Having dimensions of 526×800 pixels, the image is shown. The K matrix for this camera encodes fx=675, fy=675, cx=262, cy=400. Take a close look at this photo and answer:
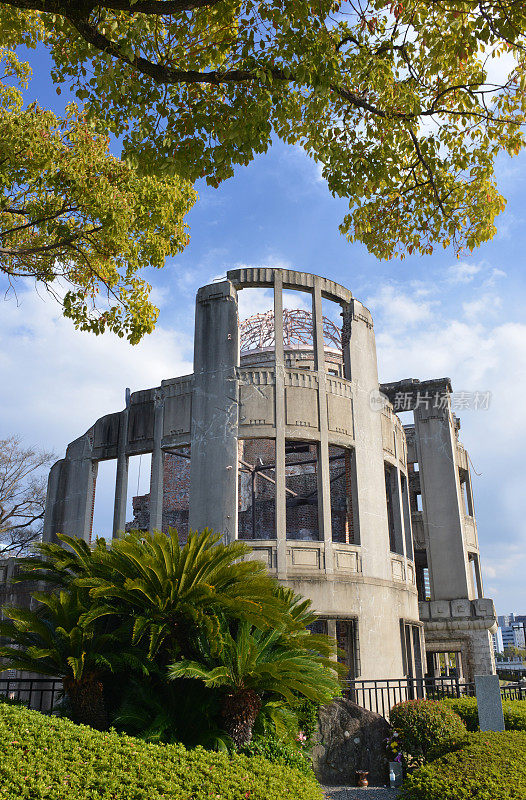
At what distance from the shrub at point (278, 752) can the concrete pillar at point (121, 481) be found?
10.0 meters

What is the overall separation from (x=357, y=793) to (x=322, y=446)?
9004 millimetres

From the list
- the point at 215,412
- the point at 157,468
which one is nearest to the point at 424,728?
the point at 215,412

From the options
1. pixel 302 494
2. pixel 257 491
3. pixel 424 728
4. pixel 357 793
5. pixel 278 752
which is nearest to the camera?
pixel 278 752

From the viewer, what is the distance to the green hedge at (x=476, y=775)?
23.0 ft

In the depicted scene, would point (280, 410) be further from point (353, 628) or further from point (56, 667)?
point (56, 667)

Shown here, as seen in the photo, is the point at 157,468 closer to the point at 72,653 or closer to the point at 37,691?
the point at 37,691

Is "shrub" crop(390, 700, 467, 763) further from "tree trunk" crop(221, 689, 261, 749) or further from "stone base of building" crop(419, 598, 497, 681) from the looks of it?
"stone base of building" crop(419, 598, 497, 681)

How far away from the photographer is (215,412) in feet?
60.5

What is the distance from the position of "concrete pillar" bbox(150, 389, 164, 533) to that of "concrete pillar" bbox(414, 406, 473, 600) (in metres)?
13.1

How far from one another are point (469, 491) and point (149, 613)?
23.2 m

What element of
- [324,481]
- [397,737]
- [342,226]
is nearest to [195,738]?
[397,737]

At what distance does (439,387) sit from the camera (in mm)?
28781

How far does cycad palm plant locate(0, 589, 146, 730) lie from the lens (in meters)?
9.62

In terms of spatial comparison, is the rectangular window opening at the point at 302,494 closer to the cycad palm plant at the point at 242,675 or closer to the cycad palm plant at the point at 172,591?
the cycad palm plant at the point at 172,591
